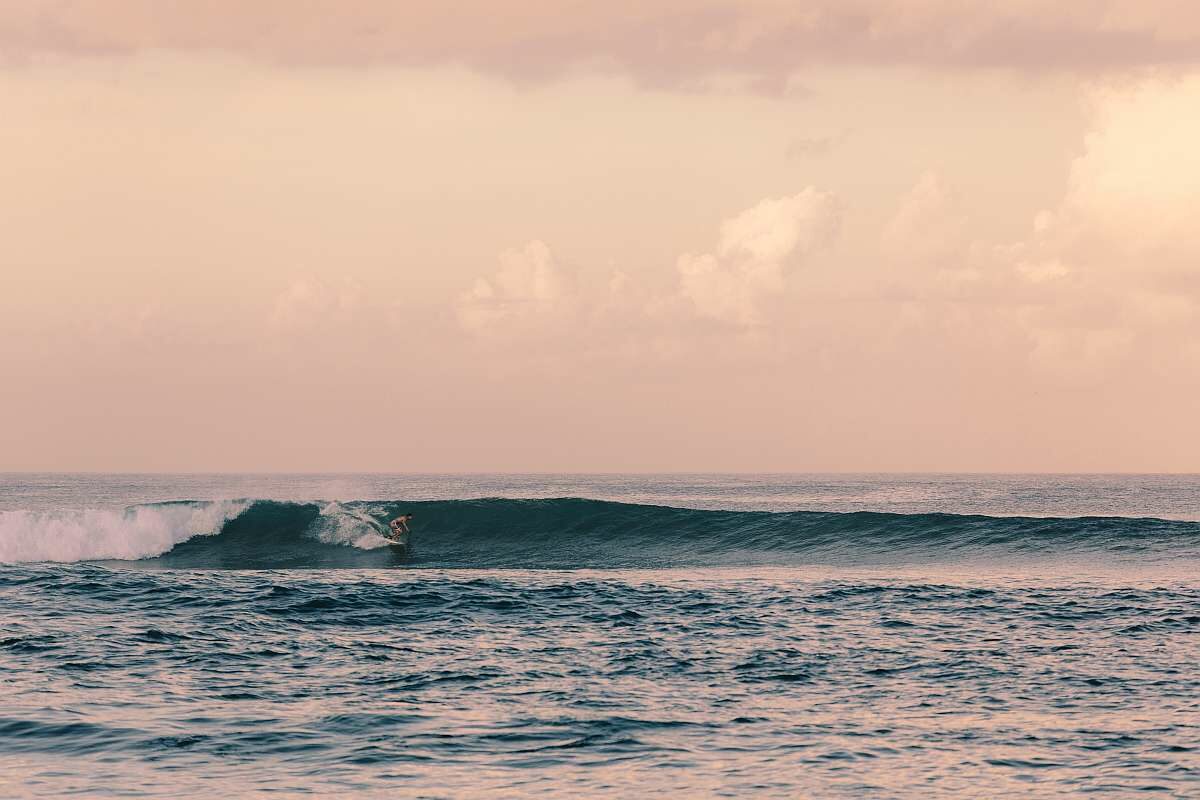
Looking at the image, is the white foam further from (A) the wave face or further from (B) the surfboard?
(B) the surfboard

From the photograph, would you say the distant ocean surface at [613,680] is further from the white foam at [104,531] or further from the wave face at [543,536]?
the white foam at [104,531]

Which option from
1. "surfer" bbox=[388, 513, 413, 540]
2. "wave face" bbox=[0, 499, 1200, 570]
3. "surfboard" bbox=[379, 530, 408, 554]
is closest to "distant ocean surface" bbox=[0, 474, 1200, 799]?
"wave face" bbox=[0, 499, 1200, 570]

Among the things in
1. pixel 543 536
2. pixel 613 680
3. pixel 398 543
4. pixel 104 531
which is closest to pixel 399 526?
pixel 398 543

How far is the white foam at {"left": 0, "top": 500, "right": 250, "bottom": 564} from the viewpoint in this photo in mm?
33656

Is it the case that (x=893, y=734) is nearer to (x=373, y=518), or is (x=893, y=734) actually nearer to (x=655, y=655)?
(x=655, y=655)

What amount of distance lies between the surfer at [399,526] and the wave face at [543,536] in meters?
0.56

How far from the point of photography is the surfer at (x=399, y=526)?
32781mm

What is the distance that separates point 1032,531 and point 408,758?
26.4m

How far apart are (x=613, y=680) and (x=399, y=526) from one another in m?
21.5

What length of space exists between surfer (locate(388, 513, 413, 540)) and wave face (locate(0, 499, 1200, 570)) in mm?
561

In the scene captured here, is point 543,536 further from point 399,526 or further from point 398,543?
point 398,543

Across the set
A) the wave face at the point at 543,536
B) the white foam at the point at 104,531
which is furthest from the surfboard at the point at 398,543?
the white foam at the point at 104,531

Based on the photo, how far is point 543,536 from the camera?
37656 mm

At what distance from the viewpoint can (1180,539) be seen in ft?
103
